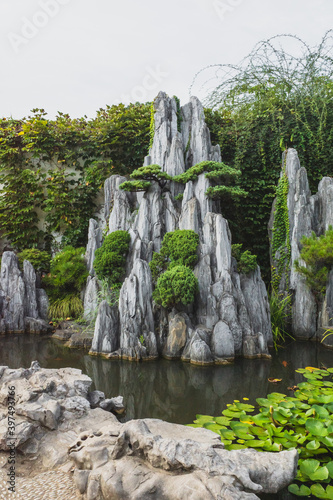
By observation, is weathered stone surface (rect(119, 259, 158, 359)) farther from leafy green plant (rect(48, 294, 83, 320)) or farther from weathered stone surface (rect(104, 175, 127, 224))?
weathered stone surface (rect(104, 175, 127, 224))

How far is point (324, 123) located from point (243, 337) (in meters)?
7.19

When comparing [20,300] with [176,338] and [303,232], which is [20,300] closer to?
[176,338]

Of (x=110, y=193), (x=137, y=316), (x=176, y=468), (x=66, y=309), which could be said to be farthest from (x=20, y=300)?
(x=176, y=468)

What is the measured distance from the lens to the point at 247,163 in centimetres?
1122

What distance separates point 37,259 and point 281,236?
24.3 ft

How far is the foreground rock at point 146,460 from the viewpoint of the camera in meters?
1.95

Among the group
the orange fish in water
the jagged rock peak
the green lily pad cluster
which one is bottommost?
the green lily pad cluster

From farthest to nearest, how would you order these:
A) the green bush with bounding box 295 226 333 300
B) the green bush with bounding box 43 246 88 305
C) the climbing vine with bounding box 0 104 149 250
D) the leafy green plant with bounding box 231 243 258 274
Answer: the climbing vine with bounding box 0 104 149 250 < the green bush with bounding box 43 246 88 305 < the green bush with bounding box 295 226 333 300 < the leafy green plant with bounding box 231 243 258 274

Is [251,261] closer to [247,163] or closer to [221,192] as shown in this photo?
[221,192]

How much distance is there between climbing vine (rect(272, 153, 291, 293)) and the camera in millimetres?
9164

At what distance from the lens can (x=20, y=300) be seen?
29.2 feet

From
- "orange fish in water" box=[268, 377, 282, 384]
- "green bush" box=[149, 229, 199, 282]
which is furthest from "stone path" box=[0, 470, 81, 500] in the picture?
"green bush" box=[149, 229, 199, 282]

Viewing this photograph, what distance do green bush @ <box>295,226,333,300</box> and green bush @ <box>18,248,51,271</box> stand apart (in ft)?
24.6

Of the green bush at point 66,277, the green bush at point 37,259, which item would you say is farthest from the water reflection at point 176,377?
the green bush at point 37,259
